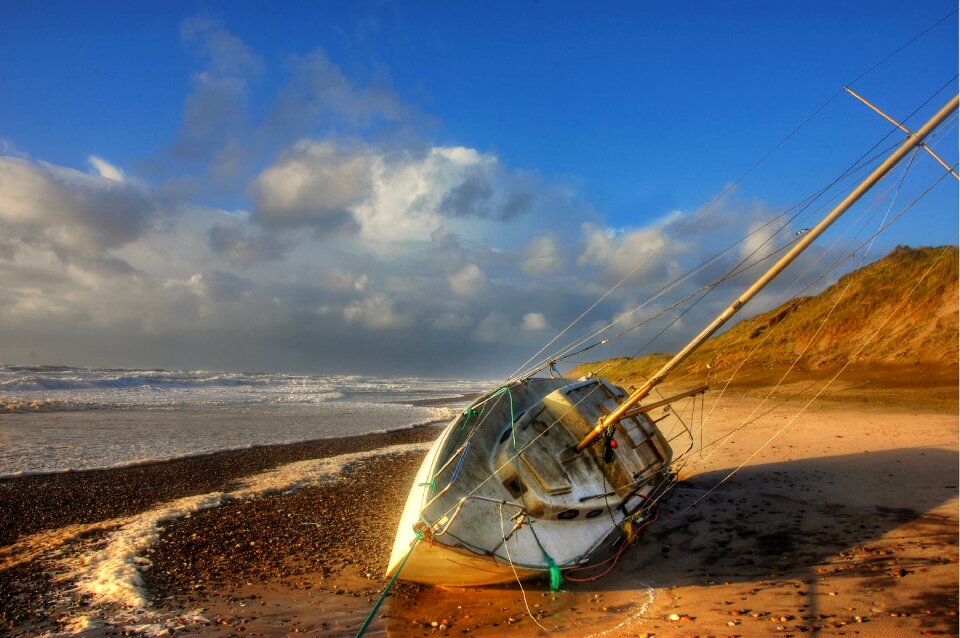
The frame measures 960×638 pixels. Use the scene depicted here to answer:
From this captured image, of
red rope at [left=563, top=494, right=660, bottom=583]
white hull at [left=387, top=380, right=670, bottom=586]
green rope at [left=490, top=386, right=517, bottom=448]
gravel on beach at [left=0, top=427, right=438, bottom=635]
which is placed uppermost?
green rope at [left=490, top=386, right=517, bottom=448]

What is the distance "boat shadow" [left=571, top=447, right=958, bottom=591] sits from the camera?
937 cm

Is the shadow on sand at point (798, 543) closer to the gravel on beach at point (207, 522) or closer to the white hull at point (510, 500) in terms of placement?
the white hull at point (510, 500)

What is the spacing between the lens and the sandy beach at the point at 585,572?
26.1 ft

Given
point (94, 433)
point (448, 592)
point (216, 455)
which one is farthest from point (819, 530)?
point (94, 433)

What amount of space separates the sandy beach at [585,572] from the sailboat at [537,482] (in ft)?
1.98

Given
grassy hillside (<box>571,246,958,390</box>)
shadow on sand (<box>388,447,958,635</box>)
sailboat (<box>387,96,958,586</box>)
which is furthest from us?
grassy hillside (<box>571,246,958,390</box>)

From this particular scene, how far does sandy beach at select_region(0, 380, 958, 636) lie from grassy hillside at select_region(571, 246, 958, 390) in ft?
49.7

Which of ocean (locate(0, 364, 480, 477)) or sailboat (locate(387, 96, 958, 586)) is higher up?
sailboat (locate(387, 96, 958, 586))

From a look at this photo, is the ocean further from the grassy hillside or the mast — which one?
the grassy hillside

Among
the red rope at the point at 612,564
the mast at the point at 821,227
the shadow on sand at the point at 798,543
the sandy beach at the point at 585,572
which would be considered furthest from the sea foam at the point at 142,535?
the mast at the point at 821,227

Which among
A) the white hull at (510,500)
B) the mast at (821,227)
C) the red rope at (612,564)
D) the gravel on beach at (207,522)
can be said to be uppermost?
the mast at (821,227)

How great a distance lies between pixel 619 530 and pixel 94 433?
28421 mm

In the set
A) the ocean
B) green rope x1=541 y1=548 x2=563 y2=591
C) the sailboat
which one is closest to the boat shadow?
green rope x1=541 y1=548 x2=563 y2=591

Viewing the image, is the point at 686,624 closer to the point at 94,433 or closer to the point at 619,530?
the point at 619,530
